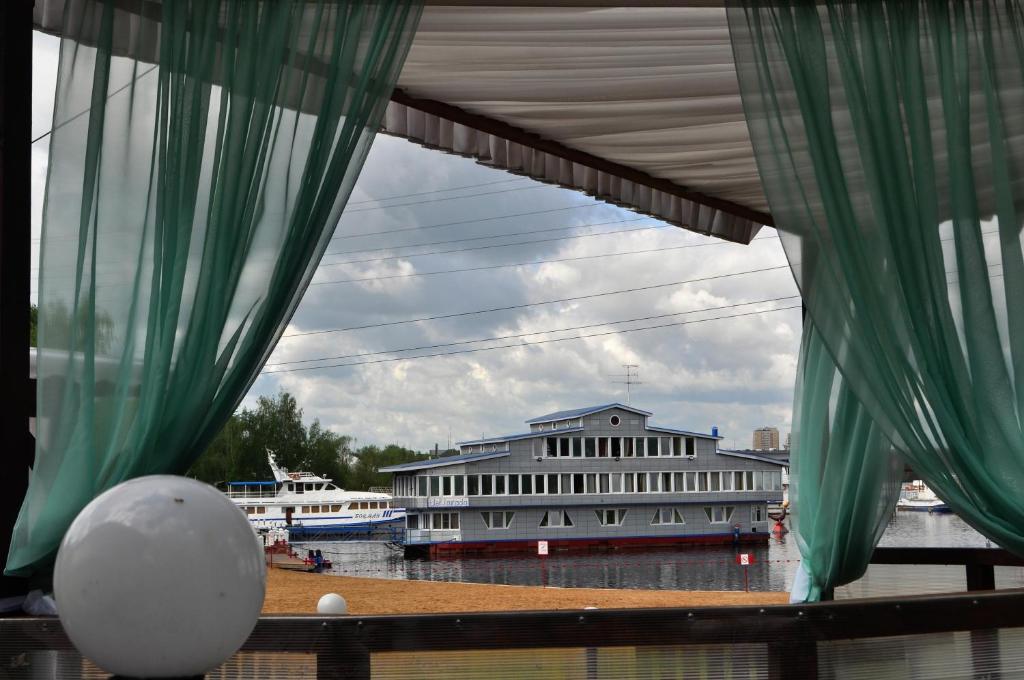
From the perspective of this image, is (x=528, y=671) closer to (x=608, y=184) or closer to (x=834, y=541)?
(x=834, y=541)

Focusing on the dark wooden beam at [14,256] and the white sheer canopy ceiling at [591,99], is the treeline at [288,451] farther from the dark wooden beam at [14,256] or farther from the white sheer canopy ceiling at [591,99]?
the dark wooden beam at [14,256]

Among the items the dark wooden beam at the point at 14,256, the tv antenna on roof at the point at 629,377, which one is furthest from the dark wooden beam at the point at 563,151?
the tv antenna on roof at the point at 629,377

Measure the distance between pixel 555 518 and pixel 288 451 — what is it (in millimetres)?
24967

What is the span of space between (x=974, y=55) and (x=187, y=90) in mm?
1784

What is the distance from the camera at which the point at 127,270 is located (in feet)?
6.26

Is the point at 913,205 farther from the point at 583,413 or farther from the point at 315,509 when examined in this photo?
the point at 315,509

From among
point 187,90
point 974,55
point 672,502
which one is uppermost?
point 974,55

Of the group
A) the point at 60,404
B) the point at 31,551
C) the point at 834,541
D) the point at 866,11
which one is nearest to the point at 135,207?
the point at 60,404

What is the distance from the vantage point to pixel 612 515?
33.3m

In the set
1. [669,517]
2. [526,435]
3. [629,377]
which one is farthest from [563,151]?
[629,377]

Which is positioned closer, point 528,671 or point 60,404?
point 528,671

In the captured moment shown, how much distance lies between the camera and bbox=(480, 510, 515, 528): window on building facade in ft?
104

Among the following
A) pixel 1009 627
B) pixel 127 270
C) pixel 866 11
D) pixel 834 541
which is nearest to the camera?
pixel 1009 627

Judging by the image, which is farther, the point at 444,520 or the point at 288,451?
the point at 288,451
